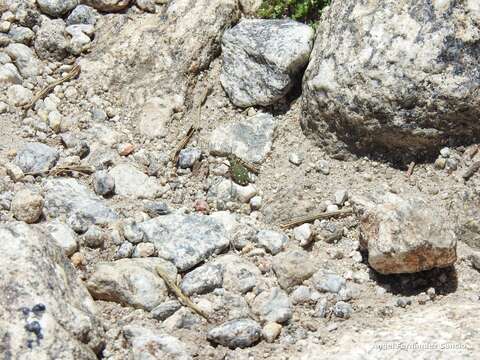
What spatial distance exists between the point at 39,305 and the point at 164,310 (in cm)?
77

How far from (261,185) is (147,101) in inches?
47.1

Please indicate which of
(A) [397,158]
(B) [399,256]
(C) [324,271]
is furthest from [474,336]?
(A) [397,158]

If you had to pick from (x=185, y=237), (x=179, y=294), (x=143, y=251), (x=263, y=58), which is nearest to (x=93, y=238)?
(x=143, y=251)

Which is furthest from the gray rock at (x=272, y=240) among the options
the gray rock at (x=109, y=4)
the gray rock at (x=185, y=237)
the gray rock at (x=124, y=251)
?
the gray rock at (x=109, y=4)

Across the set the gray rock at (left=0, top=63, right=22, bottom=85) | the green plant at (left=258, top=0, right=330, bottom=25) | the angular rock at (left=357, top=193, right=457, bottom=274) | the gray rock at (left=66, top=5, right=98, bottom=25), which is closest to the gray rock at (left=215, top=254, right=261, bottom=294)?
the angular rock at (left=357, top=193, right=457, bottom=274)

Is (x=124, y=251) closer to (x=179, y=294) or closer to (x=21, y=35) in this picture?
(x=179, y=294)

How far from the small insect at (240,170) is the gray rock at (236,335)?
1.29 m

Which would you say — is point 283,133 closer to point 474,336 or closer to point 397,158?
point 397,158

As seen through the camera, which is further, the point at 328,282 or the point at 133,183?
the point at 133,183

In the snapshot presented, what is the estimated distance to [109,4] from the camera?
19.6 feet

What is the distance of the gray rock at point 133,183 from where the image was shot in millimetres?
4953

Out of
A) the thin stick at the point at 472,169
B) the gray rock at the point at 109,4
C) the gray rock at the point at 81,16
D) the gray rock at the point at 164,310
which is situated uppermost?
the gray rock at the point at 109,4

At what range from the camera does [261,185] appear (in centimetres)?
505

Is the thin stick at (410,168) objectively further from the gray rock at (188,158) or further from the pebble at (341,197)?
the gray rock at (188,158)
